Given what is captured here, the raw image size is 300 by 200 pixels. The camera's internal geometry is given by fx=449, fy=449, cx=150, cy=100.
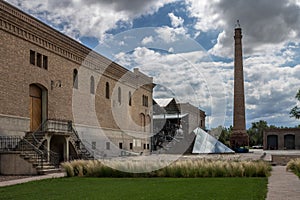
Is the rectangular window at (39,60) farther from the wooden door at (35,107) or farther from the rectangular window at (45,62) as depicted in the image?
the wooden door at (35,107)

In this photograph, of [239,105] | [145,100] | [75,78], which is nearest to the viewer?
[75,78]

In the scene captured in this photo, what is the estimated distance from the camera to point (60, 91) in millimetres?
31906

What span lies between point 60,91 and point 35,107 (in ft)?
11.6

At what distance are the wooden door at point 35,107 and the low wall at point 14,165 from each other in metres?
5.46

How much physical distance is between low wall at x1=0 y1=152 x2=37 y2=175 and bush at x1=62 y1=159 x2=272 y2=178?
3.04 metres

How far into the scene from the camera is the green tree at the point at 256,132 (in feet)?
386

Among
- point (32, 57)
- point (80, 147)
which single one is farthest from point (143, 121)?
point (32, 57)

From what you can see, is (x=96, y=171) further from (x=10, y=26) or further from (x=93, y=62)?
(x=93, y=62)

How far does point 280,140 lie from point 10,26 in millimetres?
60439

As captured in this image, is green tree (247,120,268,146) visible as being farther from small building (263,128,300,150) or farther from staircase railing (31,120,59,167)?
staircase railing (31,120,59,167)

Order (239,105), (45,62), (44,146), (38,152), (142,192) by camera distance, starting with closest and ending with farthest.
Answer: (142,192)
(38,152)
(44,146)
(45,62)
(239,105)

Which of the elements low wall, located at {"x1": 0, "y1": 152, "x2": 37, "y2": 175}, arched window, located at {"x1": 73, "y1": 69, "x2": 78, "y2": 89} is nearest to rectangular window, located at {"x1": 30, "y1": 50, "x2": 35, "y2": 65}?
arched window, located at {"x1": 73, "y1": 69, "x2": 78, "y2": 89}

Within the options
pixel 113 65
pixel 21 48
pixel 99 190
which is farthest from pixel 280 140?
pixel 99 190

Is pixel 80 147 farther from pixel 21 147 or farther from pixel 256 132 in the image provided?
pixel 256 132
